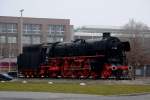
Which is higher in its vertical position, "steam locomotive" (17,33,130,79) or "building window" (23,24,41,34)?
"building window" (23,24,41,34)

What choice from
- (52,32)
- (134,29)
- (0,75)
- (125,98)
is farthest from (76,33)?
(125,98)

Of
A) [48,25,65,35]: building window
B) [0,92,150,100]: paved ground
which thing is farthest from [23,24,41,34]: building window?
[0,92,150,100]: paved ground

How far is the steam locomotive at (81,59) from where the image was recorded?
38938 millimetres

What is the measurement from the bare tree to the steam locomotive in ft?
104

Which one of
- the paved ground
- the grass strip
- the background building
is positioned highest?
the background building

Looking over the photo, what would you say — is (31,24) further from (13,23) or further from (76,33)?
(76,33)

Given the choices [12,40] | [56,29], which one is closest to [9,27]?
[12,40]

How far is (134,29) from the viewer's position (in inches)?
3489

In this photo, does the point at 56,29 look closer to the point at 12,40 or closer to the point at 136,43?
the point at 12,40

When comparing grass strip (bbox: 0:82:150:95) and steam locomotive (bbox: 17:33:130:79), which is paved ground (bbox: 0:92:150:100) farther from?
steam locomotive (bbox: 17:33:130:79)

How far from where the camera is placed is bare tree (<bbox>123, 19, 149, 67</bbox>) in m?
75.3

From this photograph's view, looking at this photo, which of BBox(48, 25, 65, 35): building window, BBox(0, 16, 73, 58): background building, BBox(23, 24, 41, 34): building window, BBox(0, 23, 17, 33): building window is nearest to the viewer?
BBox(0, 16, 73, 58): background building

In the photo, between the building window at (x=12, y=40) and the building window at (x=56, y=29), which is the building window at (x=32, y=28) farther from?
the building window at (x=12, y=40)

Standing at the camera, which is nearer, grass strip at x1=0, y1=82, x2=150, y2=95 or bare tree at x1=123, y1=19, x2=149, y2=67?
grass strip at x1=0, y1=82, x2=150, y2=95
